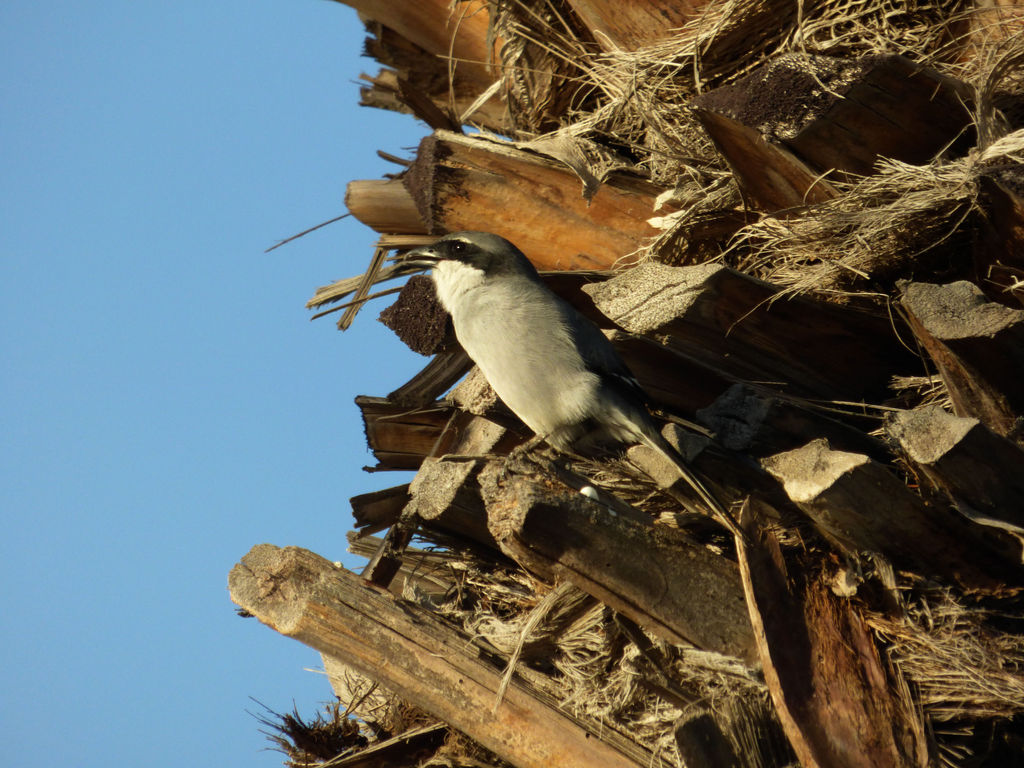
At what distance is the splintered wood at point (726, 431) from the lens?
367 centimetres

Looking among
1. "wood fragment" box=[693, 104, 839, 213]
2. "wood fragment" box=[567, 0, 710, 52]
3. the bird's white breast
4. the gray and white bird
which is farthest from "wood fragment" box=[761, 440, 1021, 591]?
"wood fragment" box=[567, 0, 710, 52]

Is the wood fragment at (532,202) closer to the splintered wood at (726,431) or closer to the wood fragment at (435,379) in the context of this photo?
the splintered wood at (726,431)

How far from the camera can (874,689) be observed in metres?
3.66

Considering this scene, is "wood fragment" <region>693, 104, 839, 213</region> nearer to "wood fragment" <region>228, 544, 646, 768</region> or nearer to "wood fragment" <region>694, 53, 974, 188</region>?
"wood fragment" <region>694, 53, 974, 188</region>

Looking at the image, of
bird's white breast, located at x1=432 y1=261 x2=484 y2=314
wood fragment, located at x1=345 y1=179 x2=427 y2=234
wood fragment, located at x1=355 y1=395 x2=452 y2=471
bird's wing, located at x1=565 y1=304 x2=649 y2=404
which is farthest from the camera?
wood fragment, located at x1=345 y1=179 x2=427 y2=234

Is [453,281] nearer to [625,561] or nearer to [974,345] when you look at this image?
[625,561]

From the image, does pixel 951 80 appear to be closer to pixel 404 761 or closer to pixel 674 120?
pixel 674 120

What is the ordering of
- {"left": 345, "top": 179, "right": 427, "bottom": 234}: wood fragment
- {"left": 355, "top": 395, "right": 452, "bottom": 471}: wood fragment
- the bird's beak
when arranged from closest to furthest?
{"left": 355, "top": 395, "right": 452, "bottom": 471}: wood fragment, the bird's beak, {"left": 345, "top": 179, "right": 427, "bottom": 234}: wood fragment

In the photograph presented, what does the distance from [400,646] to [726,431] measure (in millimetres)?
1671

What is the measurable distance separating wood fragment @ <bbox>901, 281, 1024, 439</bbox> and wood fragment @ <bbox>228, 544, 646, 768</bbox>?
6.58 feet

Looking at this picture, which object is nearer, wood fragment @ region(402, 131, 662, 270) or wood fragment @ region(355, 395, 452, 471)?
wood fragment @ region(402, 131, 662, 270)

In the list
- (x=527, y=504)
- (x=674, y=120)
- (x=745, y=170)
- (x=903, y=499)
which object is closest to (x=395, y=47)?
(x=674, y=120)

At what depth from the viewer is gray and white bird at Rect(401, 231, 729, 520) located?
5.04 metres

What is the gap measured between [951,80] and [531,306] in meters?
2.18
